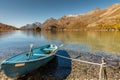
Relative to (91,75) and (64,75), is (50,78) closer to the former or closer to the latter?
(64,75)

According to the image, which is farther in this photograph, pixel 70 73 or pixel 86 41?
pixel 86 41

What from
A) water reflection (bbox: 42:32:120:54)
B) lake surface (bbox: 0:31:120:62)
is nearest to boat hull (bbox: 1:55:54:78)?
lake surface (bbox: 0:31:120:62)

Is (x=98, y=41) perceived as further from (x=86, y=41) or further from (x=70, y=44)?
(x=70, y=44)

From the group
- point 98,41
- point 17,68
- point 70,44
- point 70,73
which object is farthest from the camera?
point 98,41

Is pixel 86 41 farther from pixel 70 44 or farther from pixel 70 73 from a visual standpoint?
pixel 70 73

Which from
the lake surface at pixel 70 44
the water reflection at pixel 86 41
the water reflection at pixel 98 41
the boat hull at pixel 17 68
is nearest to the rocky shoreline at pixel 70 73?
the boat hull at pixel 17 68

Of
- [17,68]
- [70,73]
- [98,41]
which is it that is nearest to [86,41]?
[98,41]

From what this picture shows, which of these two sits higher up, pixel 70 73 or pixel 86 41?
pixel 86 41

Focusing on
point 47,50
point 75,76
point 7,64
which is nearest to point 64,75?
point 75,76

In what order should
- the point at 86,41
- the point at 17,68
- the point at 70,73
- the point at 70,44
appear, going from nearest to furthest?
the point at 17,68 → the point at 70,73 → the point at 70,44 → the point at 86,41

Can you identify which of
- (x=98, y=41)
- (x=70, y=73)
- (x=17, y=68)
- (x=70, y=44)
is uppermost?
(x=98, y=41)

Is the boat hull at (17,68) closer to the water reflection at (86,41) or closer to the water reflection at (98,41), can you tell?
the water reflection at (86,41)

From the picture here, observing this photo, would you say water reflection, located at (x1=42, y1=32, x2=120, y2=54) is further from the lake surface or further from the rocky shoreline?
the rocky shoreline

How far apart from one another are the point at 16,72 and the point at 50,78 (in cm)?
436
